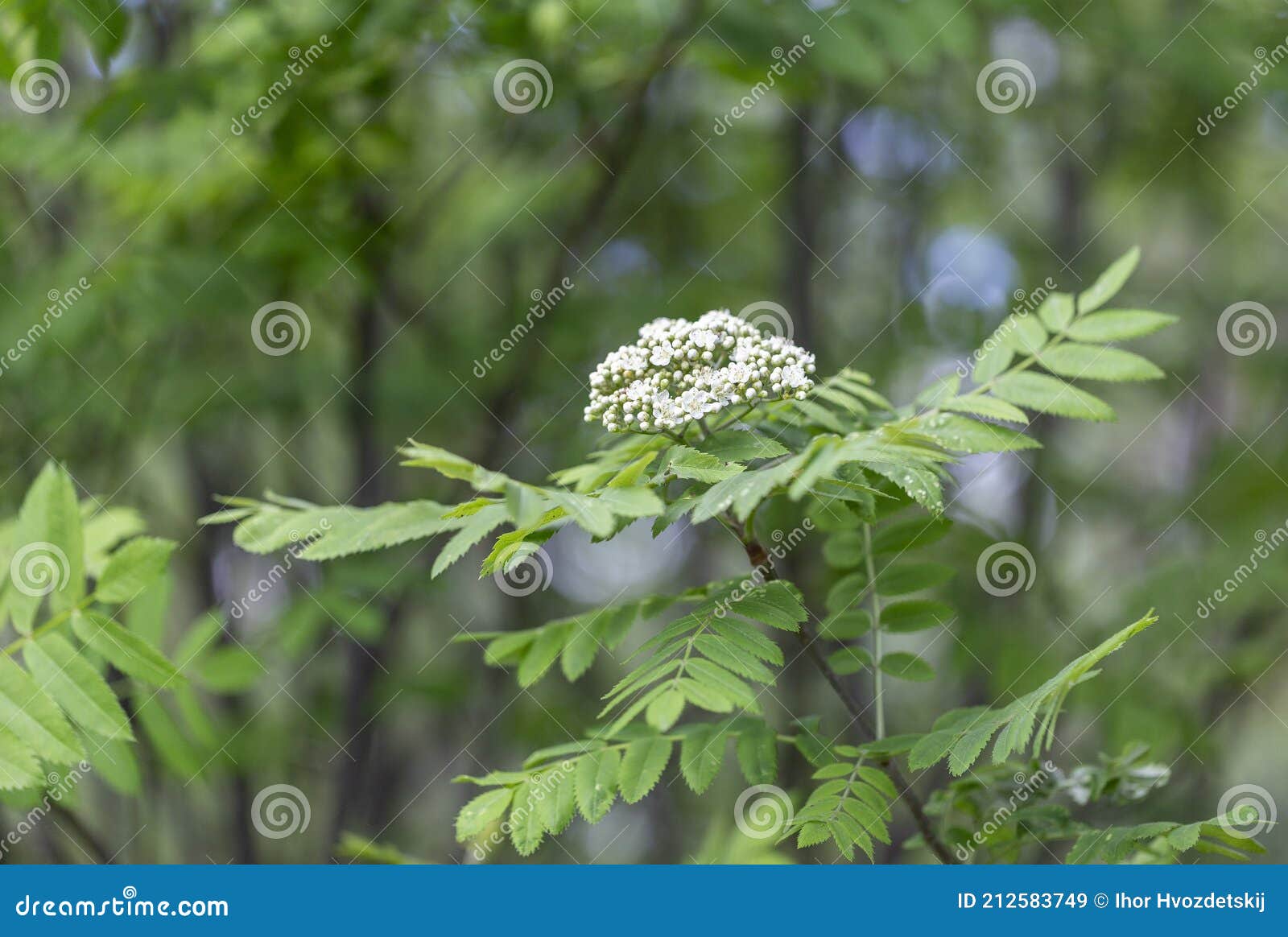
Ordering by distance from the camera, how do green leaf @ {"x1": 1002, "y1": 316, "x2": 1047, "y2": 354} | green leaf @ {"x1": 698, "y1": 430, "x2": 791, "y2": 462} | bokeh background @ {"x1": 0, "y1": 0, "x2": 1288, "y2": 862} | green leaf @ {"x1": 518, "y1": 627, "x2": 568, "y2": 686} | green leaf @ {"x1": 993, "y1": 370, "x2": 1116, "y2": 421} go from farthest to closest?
bokeh background @ {"x1": 0, "y1": 0, "x2": 1288, "y2": 862} → green leaf @ {"x1": 1002, "y1": 316, "x2": 1047, "y2": 354} → green leaf @ {"x1": 518, "y1": 627, "x2": 568, "y2": 686} → green leaf @ {"x1": 993, "y1": 370, "x2": 1116, "y2": 421} → green leaf @ {"x1": 698, "y1": 430, "x2": 791, "y2": 462}

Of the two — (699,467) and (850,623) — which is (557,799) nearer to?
(699,467)

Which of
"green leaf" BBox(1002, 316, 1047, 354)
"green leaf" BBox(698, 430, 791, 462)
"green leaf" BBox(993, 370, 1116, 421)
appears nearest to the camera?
"green leaf" BBox(698, 430, 791, 462)

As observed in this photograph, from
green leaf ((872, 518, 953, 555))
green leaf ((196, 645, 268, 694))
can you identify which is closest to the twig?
green leaf ((872, 518, 953, 555))

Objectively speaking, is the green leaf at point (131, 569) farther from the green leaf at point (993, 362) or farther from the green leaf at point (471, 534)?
the green leaf at point (993, 362)

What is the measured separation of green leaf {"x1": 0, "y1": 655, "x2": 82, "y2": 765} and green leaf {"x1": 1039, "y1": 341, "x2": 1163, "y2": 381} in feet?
5.70

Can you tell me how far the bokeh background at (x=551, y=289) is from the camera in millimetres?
3152

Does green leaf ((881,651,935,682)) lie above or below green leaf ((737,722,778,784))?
above

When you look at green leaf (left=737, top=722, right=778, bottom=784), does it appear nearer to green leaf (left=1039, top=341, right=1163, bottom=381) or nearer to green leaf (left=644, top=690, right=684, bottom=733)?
green leaf (left=644, top=690, right=684, bottom=733)

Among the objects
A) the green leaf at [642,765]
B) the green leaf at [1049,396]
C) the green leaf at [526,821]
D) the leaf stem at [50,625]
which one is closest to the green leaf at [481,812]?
the green leaf at [526,821]

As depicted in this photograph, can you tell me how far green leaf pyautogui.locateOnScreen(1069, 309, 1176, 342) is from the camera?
1764 mm

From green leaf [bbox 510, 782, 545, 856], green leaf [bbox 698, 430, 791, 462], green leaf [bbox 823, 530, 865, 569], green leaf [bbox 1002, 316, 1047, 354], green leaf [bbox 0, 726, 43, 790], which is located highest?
green leaf [bbox 1002, 316, 1047, 354]

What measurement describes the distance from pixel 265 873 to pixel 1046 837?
139cm

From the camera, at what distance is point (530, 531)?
56.7 inches

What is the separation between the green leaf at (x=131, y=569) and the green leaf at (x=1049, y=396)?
155cm
